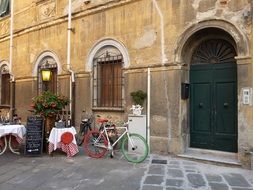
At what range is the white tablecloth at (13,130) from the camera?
8.90 meters

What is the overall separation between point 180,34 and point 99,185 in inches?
172

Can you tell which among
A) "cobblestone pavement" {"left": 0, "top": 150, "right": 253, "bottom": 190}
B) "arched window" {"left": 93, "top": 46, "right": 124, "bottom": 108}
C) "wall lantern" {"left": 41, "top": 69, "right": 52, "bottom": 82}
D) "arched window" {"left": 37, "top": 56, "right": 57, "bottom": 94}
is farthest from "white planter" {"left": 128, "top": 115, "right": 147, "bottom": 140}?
"wall lantern" {"left": 41, "top": 69, "right": 52, "bottom": 82}

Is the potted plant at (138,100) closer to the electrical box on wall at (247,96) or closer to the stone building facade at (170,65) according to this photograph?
the stone building facade at (170,65)

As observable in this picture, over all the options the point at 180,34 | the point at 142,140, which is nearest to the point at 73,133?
the point at 142,140

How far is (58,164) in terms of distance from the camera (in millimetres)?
7867

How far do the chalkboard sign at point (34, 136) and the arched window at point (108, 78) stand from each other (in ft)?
7.35

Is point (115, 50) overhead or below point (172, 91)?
overhead

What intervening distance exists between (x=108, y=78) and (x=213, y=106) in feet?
12.0

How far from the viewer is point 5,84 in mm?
15805

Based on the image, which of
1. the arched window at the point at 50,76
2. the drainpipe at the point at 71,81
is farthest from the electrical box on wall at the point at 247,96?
the arched window at the point at 50,76

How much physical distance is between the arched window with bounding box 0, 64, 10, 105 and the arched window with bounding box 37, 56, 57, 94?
3094 millimetres

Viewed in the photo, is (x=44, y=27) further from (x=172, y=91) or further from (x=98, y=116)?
(x=172, y=91)

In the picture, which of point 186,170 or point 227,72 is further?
point 227,72

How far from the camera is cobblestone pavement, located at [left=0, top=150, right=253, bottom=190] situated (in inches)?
240
